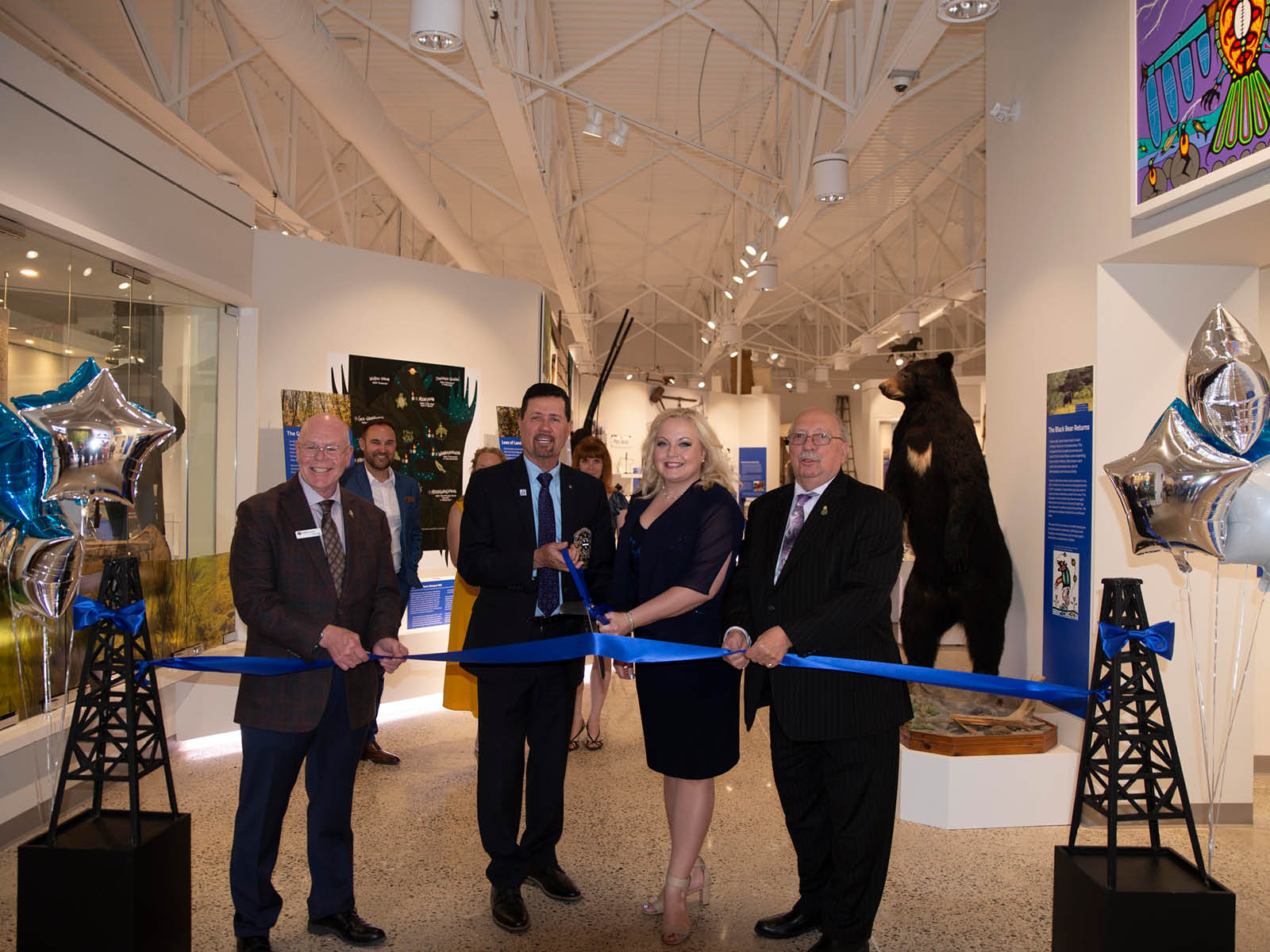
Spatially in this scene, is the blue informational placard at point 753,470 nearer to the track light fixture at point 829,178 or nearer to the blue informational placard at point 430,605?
the track light fixture at point 829,178

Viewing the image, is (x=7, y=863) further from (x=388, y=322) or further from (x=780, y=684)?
(x=388, y=322)

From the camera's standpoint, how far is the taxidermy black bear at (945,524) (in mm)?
4664

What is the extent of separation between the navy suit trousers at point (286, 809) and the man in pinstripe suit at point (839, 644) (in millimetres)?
1230

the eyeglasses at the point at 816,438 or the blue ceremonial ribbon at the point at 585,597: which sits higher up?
the eyeglasses at the point at 816,438

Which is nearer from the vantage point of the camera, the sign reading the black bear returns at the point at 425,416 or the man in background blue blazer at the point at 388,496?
the man in background blue blazer at the point at 388,496

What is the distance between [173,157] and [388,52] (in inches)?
154

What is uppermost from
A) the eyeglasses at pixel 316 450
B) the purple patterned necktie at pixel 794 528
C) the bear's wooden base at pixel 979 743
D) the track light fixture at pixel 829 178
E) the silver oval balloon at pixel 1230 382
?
the track light fixture at pixel 829 178

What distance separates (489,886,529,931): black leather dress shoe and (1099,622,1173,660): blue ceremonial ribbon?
1.93 m

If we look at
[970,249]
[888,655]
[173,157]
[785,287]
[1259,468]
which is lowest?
[888,655]

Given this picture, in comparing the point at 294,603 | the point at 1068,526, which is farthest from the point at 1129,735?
the point at 294,603

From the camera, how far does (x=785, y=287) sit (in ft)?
57.7

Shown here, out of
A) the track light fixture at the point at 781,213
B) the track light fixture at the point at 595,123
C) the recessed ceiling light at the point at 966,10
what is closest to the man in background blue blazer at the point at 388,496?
the track light fixture at the point at 595,123

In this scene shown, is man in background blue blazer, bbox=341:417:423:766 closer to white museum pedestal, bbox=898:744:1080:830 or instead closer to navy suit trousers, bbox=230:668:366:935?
navy suit trousers, bbox=230:668:366:935

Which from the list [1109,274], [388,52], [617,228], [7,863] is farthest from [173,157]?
[617,228]
